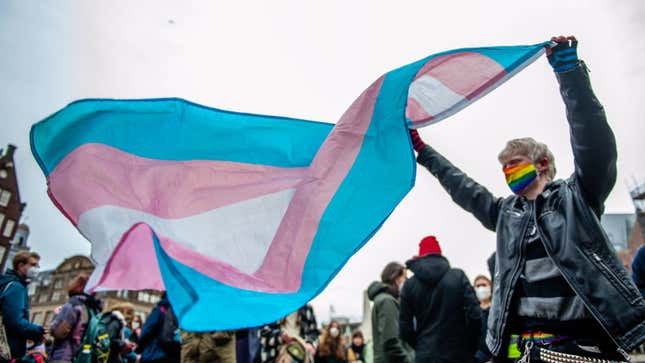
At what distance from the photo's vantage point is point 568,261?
74.3 inches

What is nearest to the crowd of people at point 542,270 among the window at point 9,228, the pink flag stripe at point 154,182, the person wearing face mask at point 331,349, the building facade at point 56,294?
the pink flag stripe at point 154,182

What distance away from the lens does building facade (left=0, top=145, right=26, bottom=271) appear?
37.8 metres

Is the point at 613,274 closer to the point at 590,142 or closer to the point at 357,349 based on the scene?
the point at 590,142

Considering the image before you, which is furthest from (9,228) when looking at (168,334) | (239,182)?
(239,182)

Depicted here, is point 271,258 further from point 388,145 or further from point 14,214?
point 14,214

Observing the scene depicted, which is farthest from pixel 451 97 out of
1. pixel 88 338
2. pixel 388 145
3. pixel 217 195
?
pixel 88 338

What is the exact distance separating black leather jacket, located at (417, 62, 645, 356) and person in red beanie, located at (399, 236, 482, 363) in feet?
Answer: 5.78

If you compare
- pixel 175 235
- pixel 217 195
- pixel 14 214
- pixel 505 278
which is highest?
pixel 14 214

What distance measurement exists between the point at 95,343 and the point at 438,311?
13.7ft

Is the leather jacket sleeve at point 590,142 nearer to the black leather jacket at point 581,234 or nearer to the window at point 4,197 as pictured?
the black leather jacket at point 581,234

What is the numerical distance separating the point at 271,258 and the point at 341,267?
48 cm

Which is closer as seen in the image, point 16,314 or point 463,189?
point 463,189

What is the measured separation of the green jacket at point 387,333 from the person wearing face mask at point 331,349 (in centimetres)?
236

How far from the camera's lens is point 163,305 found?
5133 millimetres
